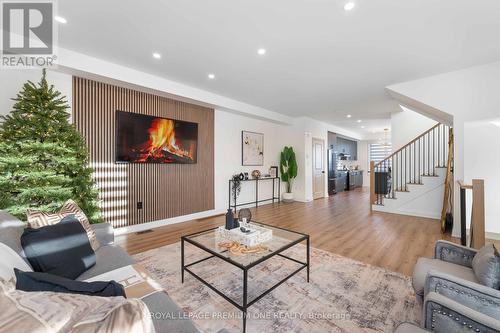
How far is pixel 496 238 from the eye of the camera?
3.52 meters

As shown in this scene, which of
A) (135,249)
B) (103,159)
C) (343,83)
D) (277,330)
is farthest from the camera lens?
(343,83)

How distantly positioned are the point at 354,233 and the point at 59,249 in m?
3.84

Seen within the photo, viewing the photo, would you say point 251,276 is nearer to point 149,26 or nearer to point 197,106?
point 149,26

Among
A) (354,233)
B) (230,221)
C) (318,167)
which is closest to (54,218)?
(230,221)

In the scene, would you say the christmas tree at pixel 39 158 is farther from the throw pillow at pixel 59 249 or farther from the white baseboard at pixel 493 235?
the white baseboard at pixel 493 235

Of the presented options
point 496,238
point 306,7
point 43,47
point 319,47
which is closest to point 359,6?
point 306,7

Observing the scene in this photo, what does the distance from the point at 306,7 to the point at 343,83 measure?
217 cm

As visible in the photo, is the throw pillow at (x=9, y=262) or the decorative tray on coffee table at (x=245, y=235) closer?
the throw pillow at (x=9, y=262)

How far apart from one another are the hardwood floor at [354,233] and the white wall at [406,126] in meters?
2.14

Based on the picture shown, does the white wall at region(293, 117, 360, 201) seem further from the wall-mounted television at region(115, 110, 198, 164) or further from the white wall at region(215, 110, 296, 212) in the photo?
the wall-mounted television at region(115, 110, 198, 164)

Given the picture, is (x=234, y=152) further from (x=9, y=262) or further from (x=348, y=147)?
(x=348, y=147)

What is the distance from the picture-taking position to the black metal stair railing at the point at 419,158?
16.5ft

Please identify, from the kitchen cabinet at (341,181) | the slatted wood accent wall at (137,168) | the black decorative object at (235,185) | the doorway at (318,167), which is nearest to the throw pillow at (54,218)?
the slatted wood accent wall at (137,168)

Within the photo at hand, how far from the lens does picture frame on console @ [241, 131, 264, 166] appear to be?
5.64 metres
